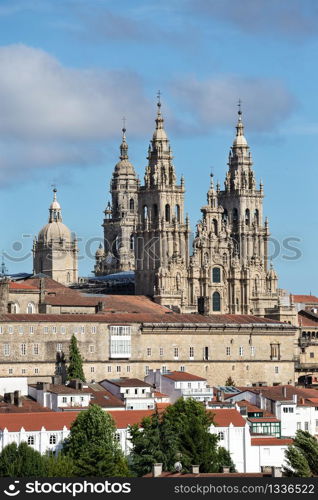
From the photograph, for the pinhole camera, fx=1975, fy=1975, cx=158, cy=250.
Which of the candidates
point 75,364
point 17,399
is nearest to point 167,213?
point 75,364

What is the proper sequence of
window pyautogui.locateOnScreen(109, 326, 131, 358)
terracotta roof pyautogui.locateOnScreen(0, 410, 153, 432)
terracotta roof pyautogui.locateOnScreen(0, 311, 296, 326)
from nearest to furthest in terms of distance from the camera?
terracotta roof pyautogui.locateOnScreen(0, 410, 153, 432), terracotta roof pyautogui.locateOnScreen(0, 311, 296, 326), window pyautogui.locateOnScreen(109, 326, 131, 358)

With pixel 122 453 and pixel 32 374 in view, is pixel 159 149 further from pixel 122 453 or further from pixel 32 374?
pixel 122 453

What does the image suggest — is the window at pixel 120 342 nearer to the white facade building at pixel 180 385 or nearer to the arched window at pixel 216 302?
the white facade building at pixel 180 385

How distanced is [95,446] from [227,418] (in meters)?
14.7

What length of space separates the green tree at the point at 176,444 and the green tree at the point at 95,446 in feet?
4.24

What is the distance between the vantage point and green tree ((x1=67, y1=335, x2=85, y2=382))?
5605 inches

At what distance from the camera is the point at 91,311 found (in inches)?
6339

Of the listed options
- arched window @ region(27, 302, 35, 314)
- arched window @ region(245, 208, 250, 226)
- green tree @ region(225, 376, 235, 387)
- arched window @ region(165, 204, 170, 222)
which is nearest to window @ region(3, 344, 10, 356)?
arched window @ region(27, 302, 35, 314)

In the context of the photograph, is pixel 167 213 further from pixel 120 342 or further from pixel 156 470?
pixel 156 470

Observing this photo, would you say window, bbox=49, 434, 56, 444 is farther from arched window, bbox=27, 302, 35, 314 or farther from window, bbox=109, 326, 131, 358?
arched window, bbox=27, 302, 35, 314

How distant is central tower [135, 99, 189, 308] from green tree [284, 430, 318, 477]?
6055 cm

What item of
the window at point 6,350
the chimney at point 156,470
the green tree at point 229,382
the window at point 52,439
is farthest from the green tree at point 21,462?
the green tree at point 229,382

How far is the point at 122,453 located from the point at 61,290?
56.6 metres

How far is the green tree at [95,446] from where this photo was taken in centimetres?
10238
